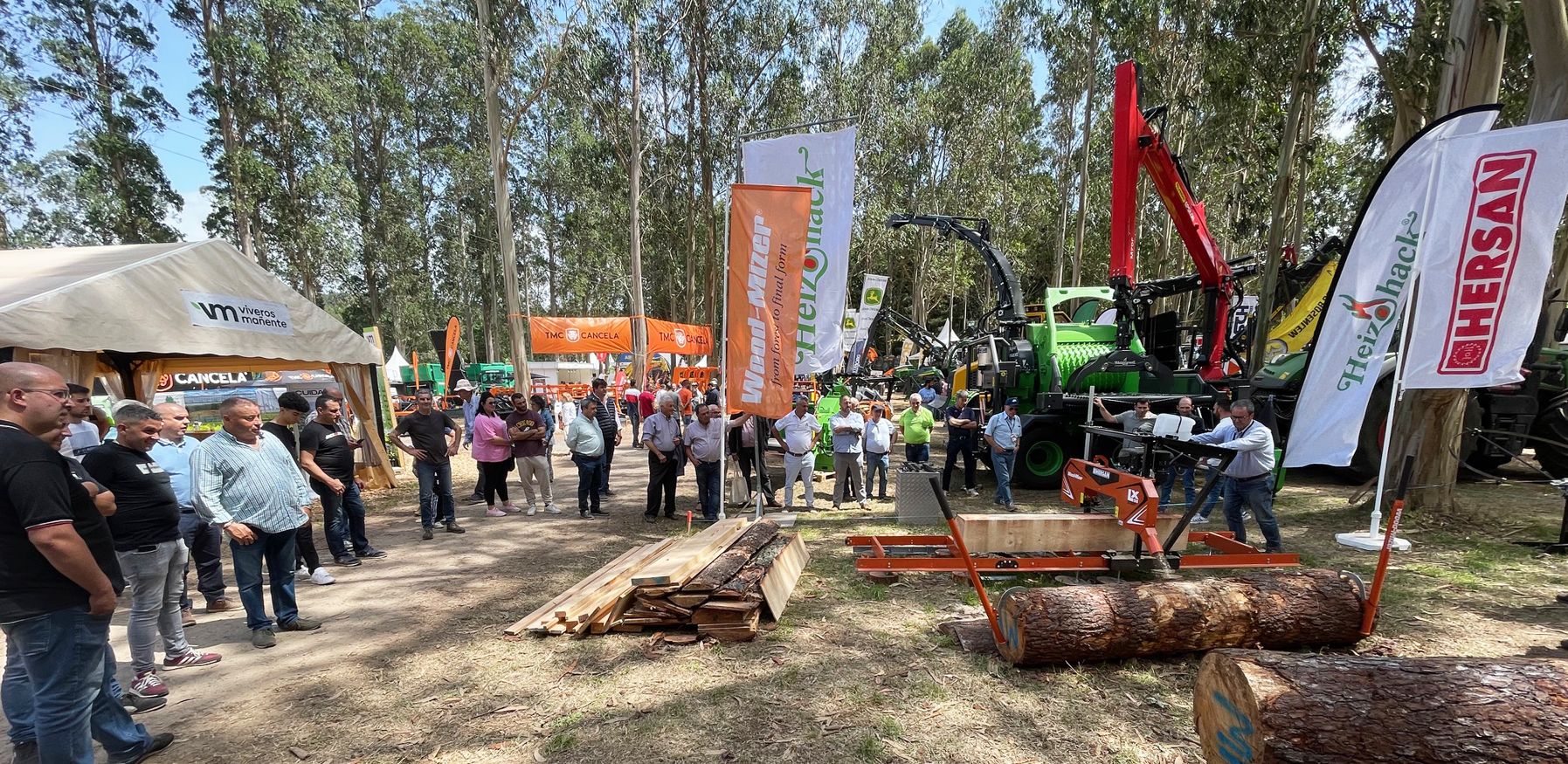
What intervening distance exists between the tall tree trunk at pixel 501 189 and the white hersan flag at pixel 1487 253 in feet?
48.1

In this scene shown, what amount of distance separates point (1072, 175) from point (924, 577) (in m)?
28.0

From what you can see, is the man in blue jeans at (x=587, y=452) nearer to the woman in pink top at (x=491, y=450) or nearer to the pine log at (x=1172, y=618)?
the woman in pink top at (x=491, y=450)

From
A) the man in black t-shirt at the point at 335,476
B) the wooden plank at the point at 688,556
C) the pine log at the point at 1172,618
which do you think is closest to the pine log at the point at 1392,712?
the pine log at the point at 1172,618

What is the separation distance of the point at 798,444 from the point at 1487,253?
6.62 m

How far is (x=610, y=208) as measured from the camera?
32.8 metres

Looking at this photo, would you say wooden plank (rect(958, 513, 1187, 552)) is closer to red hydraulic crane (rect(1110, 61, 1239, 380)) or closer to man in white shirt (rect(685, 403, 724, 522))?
man in white shirt (rect(685, 403, 724, 522))

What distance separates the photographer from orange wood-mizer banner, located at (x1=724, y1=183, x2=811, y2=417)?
20.5ft

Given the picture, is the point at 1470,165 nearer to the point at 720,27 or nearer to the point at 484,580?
the point at 484,580

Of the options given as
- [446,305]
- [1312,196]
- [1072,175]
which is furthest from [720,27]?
[446,305]

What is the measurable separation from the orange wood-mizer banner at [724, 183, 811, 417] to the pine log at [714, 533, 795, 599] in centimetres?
154

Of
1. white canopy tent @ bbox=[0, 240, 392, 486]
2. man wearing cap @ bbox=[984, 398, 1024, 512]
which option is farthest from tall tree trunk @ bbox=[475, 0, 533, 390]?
man wearing cap @ bbox=[984, 398, 1024, 512]

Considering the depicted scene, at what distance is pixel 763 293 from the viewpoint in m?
6.30

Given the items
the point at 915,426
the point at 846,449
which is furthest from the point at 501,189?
the point at 915,426

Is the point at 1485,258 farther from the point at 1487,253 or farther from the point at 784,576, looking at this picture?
the point at 784,576
